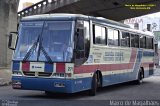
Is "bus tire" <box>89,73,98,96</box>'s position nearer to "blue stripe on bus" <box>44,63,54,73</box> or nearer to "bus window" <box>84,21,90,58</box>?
"bus window" <box>84,21,90,58</box>

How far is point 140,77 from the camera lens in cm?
2516

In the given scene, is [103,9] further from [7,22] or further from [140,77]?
[140,77]

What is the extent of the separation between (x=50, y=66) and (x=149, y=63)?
12404 mm

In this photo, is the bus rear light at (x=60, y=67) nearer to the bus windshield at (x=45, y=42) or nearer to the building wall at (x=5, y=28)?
the bus windshield at (x=45, y=42)

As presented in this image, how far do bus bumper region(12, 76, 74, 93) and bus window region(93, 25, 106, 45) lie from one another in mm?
2781

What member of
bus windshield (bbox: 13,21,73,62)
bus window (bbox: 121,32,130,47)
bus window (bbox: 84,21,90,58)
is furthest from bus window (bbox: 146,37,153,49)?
bus windshield (bbox: 13,21,73,62)

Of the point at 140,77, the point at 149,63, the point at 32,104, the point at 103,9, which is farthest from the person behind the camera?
the point at 103,9

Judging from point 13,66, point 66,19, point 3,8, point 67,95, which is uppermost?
point 3,8

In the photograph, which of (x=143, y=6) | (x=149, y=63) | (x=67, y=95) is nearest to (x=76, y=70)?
(x=67, y=95)

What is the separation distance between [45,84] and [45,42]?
1454 millimetres

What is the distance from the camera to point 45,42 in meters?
15.9

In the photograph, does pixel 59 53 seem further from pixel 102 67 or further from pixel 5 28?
pixel 5 28

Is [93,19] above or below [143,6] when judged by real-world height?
below

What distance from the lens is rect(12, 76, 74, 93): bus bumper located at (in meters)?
15.4
